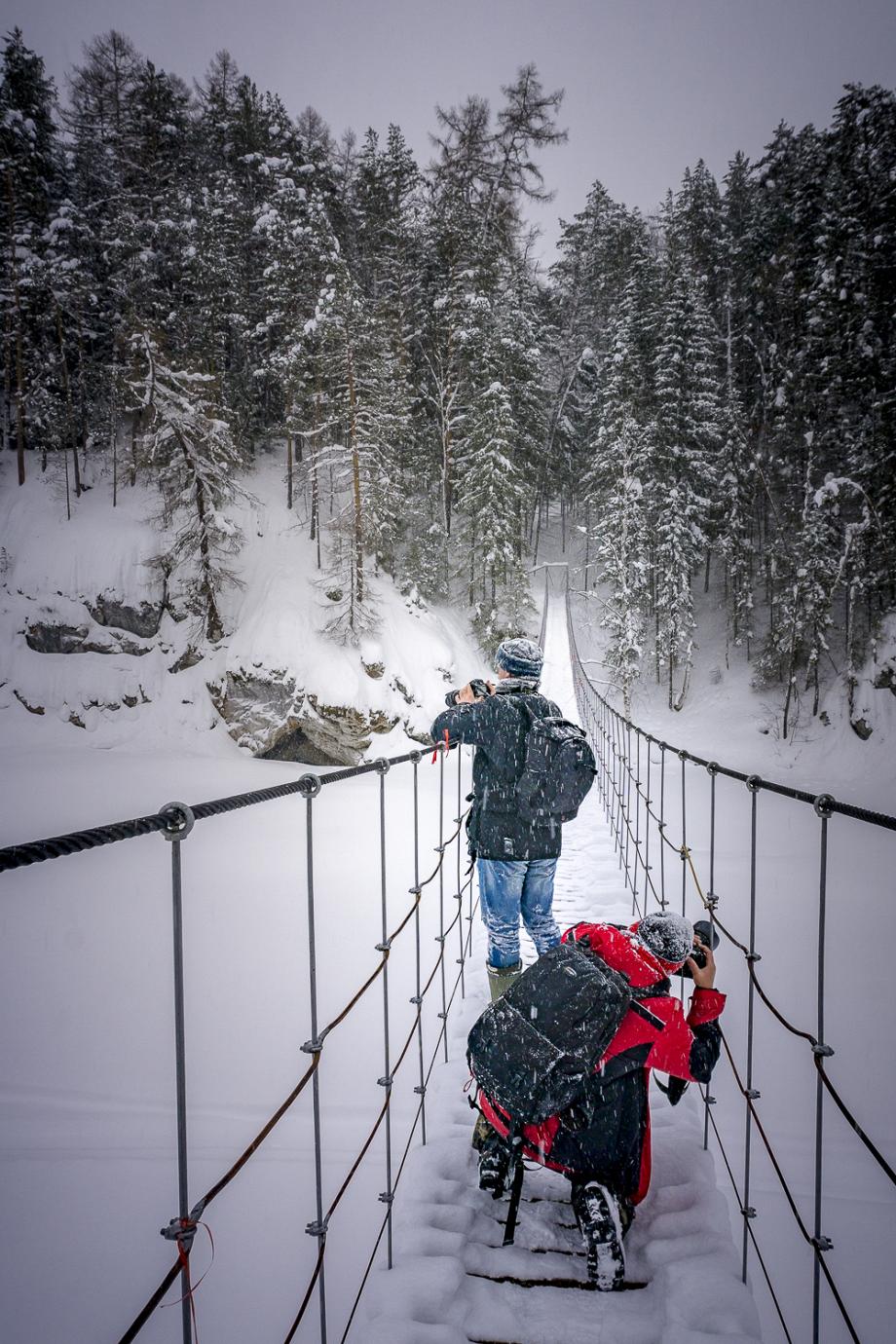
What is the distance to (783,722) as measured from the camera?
11938mm

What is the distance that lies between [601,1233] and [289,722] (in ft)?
28.8

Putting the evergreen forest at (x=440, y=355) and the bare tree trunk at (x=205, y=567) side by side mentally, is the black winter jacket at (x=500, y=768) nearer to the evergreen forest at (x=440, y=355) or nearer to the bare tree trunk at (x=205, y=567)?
the evergreen forest at (x=440, y=355)

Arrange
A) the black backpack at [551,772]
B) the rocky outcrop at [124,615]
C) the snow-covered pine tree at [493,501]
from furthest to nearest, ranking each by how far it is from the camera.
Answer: the snow-covered pine tree at [493,501] < the rocky outcrop at [124,615] < the black backpack at [551,772]

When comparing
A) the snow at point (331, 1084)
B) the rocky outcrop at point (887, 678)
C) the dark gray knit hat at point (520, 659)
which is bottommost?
the snow at point (331, 1084)

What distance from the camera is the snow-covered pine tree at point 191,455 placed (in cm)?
959

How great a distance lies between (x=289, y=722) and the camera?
953 centimetres

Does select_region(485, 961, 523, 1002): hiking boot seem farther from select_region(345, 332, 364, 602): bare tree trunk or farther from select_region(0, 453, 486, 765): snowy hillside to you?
select_region(345, 332, 364, 602): bare tree trunk

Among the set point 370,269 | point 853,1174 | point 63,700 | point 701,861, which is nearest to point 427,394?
point 370,269

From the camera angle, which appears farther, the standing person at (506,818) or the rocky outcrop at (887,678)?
the rocky outcrop at (887,678)

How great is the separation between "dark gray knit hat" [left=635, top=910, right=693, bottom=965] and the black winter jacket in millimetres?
664

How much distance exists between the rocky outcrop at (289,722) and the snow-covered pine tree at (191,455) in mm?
1616

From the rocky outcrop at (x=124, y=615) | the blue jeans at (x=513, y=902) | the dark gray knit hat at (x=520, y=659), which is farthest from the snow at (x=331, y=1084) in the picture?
the rocky outcrop at (x=124, y=615)

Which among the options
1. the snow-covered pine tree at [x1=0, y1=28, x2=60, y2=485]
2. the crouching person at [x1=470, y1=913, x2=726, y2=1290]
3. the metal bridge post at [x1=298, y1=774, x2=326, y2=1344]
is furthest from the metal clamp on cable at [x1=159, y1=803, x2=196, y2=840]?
the snow-covered pine tree at [x1=0, y1=28, x2=60, y2=485]

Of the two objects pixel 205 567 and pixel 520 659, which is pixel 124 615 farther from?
pixel 520 659
